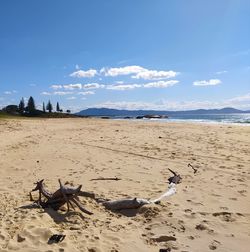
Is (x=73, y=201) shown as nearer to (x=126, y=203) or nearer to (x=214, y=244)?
(x=126, y=203)

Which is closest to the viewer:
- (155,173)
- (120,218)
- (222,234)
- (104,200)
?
(222,234)

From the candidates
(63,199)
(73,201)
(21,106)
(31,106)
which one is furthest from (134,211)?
(21,106)

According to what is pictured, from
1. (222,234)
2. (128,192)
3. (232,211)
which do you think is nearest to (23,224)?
(128,192)

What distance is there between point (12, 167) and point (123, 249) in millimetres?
7755

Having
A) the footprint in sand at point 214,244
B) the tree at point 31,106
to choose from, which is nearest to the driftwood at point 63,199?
the footprint in sand at point 214,244

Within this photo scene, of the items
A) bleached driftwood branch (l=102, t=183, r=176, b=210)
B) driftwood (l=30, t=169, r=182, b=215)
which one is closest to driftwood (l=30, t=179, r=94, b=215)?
driftwood (l=30, t=169, r=182, b=215)

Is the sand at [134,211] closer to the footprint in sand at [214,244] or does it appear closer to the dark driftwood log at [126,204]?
the footprint in sand at [214,244]

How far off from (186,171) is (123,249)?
250 inches

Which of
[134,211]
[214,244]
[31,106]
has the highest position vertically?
[31,106]

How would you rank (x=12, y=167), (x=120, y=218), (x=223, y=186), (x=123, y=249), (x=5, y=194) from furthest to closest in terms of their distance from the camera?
1. (x=12, y=167)
2. (x=223, y=186)
3. (x=5, y=194)
4. (x=120, y=218)
5. (x=123, y=249)

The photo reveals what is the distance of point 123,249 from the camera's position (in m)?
5.66

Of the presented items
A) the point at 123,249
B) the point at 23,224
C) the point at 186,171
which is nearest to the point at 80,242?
the point at 123,249

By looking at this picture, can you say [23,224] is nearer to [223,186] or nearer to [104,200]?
[104,200]

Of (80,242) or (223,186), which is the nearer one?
(80,242)
